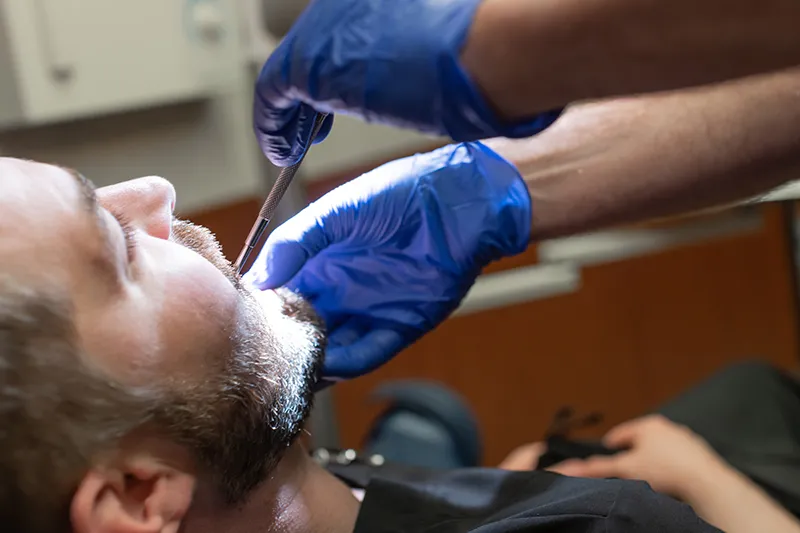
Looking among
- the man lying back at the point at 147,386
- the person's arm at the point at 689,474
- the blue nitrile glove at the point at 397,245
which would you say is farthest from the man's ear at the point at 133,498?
the person's arm at the point at 689,474

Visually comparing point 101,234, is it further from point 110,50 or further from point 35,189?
point 110,50

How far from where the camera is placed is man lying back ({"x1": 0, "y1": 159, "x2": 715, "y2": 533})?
655mm

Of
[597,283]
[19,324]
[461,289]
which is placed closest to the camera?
[19,324]

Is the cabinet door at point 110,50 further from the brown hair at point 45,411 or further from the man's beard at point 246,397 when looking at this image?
the brown hair at point 45,411

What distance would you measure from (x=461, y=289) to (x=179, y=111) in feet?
3.62

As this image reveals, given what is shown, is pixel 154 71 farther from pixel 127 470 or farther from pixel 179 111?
pixel 127 470

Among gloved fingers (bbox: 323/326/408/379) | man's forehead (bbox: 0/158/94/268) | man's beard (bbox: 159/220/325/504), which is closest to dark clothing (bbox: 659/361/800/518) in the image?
gloved fingers (bbox: 323/326/408/379)

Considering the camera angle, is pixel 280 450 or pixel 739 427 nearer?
pixel 280 450

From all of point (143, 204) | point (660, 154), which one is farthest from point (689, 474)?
point (143, 204)

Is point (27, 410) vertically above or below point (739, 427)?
above

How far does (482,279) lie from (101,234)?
1406 mm

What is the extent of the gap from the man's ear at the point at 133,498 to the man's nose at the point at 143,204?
8.1 inches

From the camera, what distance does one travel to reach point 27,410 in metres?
0.65

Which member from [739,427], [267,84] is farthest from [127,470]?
[739,427]
